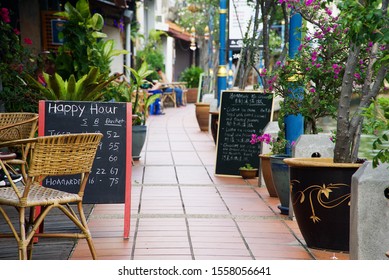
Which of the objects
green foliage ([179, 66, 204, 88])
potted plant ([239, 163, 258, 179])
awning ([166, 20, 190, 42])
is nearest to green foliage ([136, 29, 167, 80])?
green foliage ([179, 66, 204, 88])

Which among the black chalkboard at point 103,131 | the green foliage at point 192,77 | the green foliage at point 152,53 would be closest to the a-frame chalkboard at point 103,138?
the black chalkboard at point 103,131

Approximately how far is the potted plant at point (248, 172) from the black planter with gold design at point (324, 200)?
4.51 m

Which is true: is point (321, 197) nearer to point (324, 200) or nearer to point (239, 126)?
point (324, 200)

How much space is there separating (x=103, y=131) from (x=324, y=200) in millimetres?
1918

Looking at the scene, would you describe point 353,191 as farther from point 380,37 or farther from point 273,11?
point 273,11

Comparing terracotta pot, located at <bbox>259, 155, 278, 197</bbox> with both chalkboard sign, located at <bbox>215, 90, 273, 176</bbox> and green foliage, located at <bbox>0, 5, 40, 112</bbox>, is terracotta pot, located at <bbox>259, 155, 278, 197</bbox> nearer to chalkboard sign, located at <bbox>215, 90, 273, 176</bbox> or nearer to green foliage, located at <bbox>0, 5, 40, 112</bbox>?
chalkboard sign, located at <bbox>215, 90, 273, 176</bbox>

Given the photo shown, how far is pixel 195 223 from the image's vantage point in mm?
7676

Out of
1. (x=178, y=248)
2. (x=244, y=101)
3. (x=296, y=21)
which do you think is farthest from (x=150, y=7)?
(x=178, y=248)

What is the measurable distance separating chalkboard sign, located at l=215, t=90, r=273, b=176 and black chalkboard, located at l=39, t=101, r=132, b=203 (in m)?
4.15

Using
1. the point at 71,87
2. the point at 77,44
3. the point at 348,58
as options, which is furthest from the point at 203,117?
the point at 348,58

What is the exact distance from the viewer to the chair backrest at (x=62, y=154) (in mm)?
5230

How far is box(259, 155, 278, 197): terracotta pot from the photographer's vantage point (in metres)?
9.36

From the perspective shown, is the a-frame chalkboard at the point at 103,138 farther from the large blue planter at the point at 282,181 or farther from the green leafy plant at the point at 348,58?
the large blue planter at the point at 282,181

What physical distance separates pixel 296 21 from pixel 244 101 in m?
2.56
